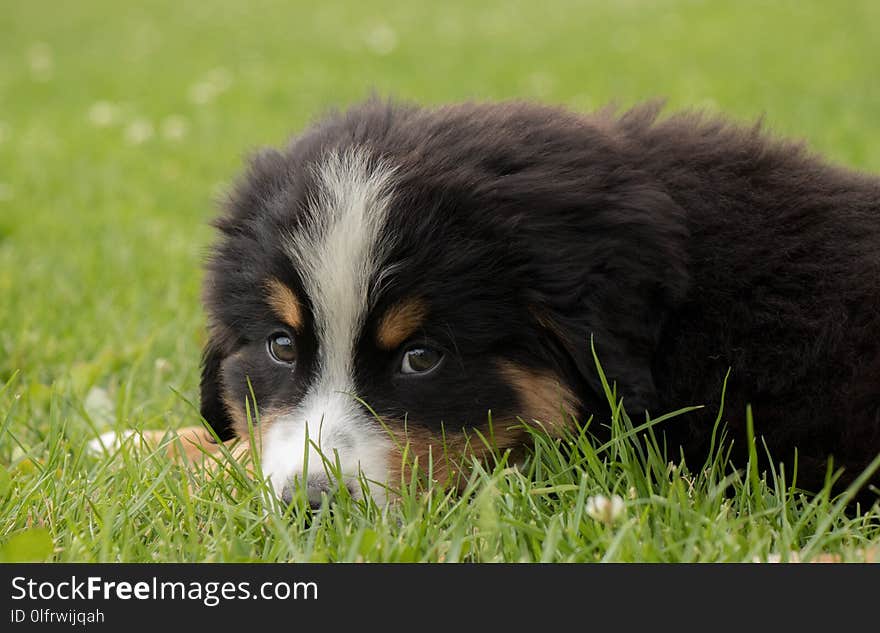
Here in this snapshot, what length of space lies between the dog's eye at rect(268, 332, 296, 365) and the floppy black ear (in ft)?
1.26

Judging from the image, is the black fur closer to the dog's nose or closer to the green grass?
the green grass

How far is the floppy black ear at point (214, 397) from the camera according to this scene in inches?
137

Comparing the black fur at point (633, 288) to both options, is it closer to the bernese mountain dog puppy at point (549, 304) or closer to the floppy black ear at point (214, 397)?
the bernese mountain dog puppy at point (549, 304)

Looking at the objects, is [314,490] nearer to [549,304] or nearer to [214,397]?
[549,304]

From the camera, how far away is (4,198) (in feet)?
23.5

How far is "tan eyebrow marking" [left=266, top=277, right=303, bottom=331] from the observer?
295cm

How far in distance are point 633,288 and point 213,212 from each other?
1.40 meters

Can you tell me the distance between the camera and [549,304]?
113 inches

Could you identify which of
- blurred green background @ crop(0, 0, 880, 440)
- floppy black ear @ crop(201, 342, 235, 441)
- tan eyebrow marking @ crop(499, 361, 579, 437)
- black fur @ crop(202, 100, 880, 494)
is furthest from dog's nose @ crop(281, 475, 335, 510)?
blurred green background @ crop(0, 0, 880, 440)

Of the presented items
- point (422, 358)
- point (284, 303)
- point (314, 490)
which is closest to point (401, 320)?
point (422, 358)

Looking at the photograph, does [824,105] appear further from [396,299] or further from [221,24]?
Answer: [221,24]

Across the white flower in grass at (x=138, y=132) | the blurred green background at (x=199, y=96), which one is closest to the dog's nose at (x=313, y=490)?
the blurred green background at (x=199, y=96)

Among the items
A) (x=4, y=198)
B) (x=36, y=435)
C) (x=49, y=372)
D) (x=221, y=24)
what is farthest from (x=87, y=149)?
(x=221, y=24)

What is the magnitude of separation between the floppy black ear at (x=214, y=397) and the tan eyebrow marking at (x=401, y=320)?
79 centimetres
